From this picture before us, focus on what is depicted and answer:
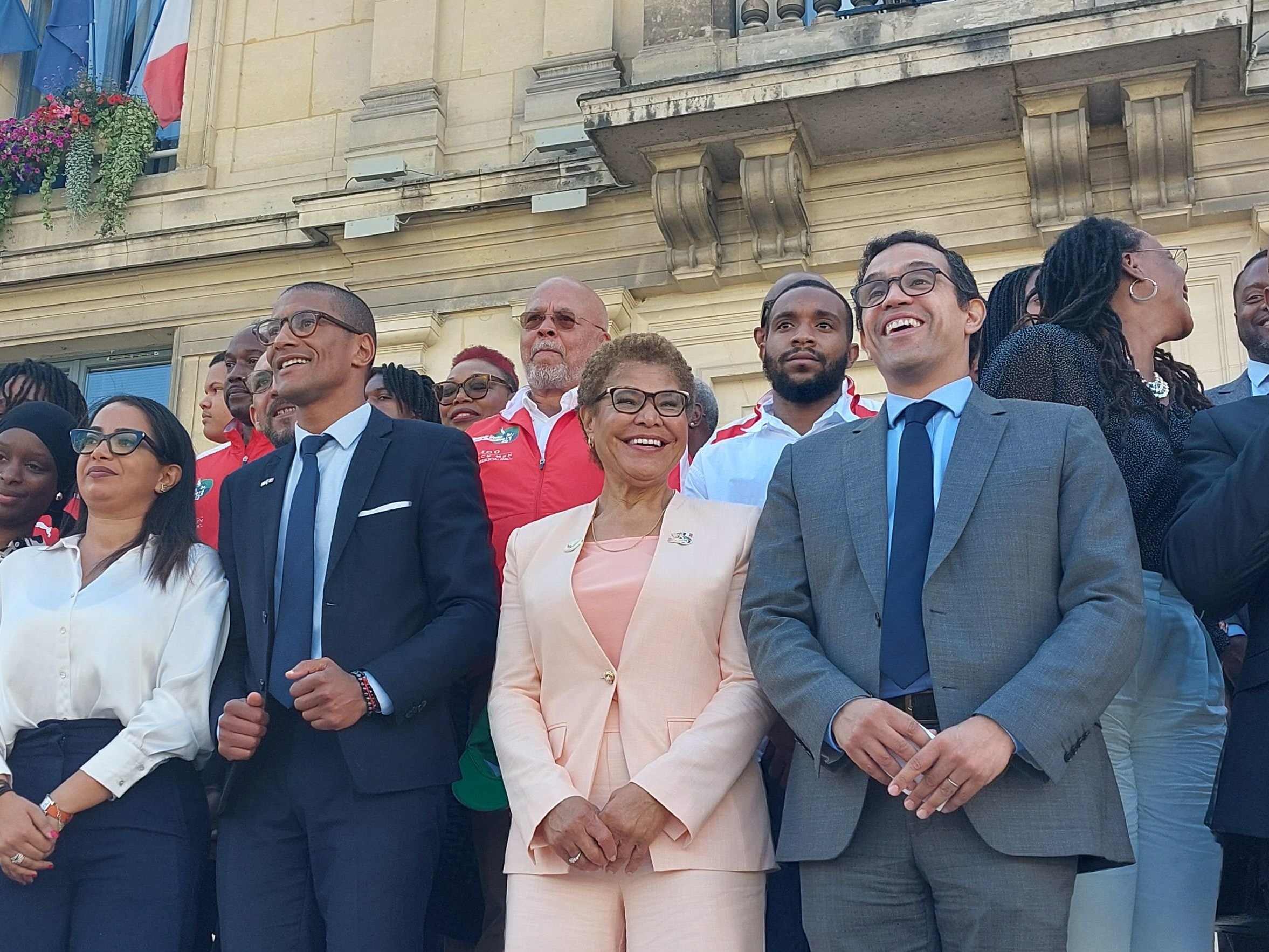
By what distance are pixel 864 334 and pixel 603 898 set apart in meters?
1.42

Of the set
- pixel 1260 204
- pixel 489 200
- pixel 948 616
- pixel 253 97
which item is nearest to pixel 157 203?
pixel 253 97

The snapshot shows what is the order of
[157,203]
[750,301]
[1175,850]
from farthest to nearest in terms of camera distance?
1. [157,203]
2. [750,301]
3. [1175,850]

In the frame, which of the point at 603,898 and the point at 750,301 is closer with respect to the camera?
the point at 603,898

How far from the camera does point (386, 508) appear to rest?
3725mm

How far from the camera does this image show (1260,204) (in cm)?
762

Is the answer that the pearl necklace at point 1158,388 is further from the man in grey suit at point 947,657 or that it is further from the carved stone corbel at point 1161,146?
the carved stone corbel at point 1161,146

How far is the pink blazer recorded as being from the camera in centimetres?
314

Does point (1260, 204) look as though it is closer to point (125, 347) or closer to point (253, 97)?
point (253, 97)

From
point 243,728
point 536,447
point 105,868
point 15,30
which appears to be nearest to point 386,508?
point 243,728

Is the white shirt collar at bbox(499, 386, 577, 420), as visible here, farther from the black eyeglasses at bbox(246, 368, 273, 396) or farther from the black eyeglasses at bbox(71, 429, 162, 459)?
the black eyeglasses at bbox(71, 429, 162, 459)

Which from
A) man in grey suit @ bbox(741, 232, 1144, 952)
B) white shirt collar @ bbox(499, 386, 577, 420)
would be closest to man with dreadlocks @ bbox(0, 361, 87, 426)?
white shirt collar @ bbox(499, 386, 577, 420)

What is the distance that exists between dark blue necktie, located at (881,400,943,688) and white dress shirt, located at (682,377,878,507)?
3.92ft

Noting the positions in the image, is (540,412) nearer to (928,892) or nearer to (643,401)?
(643,401)

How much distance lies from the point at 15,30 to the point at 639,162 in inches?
208
